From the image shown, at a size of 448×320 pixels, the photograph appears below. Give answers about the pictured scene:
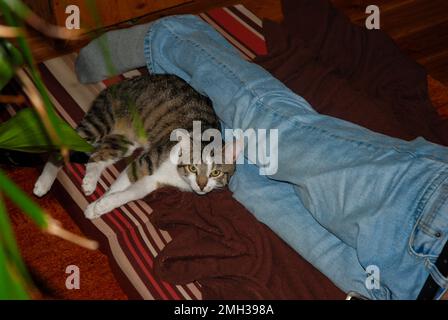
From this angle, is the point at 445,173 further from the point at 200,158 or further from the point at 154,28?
the point at 154,28

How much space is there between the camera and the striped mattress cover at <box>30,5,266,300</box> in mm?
1664

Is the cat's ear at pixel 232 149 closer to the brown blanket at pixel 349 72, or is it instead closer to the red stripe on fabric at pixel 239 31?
the brown blanket at pixel 349 72

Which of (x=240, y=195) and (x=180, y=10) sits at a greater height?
(x=180, y=10)

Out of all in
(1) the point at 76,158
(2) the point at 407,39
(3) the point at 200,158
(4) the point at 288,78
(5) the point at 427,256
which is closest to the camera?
(5) the point at 427,256

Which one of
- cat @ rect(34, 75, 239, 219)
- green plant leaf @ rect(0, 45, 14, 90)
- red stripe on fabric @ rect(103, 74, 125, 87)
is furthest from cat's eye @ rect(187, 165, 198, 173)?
green plant leaf @ rect(0, 45, 14, 90)

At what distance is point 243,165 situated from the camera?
189cm

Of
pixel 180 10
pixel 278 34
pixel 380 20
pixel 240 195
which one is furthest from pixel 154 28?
pixel 380 20

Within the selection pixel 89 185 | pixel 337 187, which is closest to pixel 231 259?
pixel 337 187

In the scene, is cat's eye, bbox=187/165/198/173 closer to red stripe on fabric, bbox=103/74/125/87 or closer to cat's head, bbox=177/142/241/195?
cat's head, bbox=177/142/241/195

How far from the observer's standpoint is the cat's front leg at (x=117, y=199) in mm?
1794

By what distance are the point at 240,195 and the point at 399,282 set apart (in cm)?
58

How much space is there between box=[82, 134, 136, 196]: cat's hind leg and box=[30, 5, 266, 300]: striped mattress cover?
0.03 meters

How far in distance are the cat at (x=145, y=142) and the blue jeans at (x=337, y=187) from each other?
84 millimetres

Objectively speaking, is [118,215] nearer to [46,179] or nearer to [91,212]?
[91,212]
